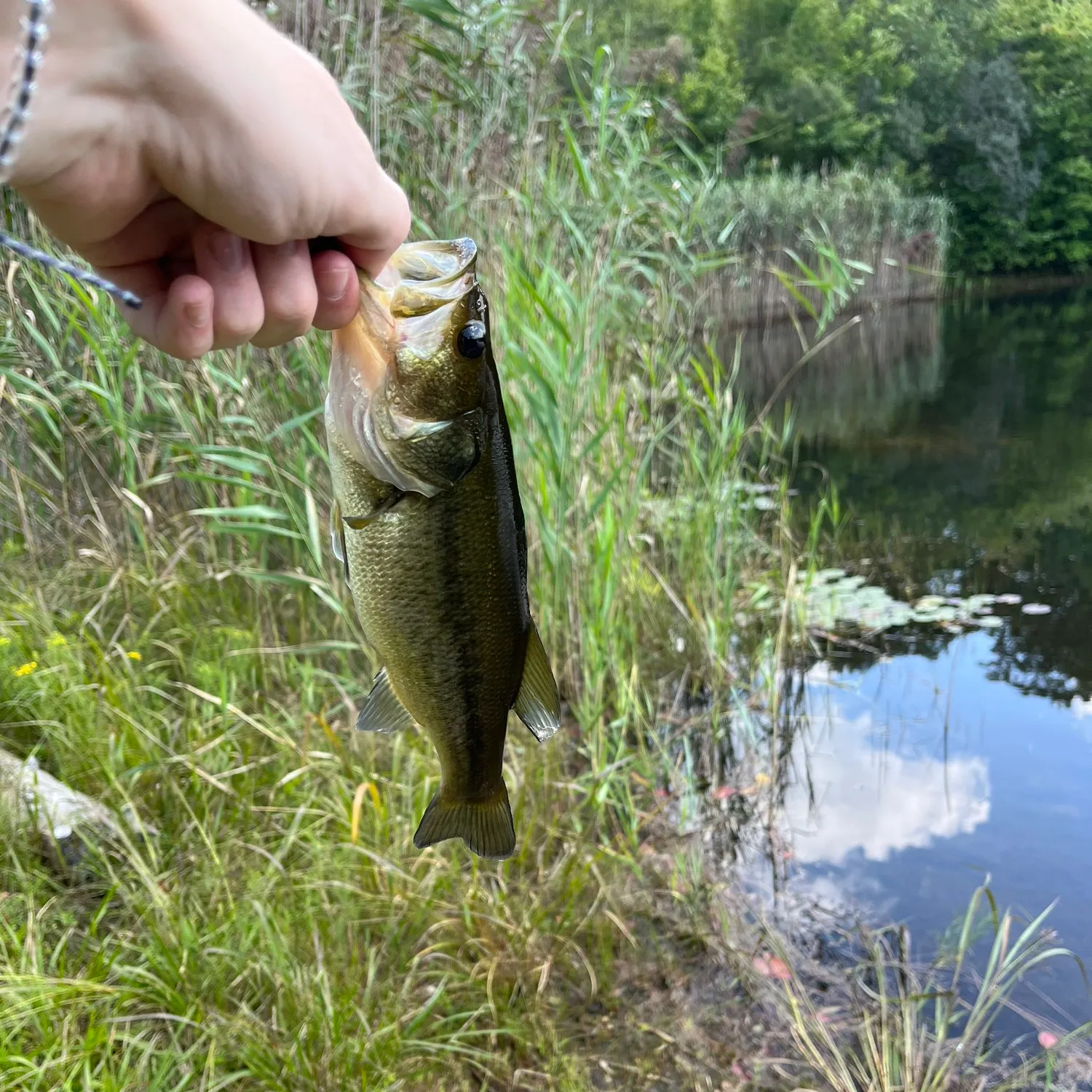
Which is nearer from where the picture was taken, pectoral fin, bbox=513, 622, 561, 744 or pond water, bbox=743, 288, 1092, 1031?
pectoral fin, bbox=513, 622, 561, 744

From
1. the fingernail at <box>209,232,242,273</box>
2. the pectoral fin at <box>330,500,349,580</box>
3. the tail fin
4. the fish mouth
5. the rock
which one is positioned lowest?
the rock

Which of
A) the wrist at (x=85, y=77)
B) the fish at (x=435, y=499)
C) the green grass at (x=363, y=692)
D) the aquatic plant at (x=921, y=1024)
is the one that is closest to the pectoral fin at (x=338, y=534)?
the fish at (x=435, y=499)

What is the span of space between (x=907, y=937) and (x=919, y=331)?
1850 centimetres

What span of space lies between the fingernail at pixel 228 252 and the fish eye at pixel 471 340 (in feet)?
0.95

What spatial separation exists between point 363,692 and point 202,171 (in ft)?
8.34

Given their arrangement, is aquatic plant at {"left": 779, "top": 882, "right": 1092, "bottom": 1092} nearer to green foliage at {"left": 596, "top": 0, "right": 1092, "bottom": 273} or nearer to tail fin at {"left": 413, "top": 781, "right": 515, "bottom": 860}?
tail fin at {"left": 413, "top": 781, "right": 515, "bottom": 860}

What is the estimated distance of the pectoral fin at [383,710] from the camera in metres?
1.32

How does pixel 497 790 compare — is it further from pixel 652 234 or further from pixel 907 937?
pixel 652 234

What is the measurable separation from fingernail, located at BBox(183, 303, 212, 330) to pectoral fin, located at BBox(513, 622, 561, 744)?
1.92 feet

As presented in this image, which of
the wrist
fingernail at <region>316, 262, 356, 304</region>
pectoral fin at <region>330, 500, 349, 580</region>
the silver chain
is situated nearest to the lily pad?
pectoral fin at <region>330, 500, 349, 580</region>

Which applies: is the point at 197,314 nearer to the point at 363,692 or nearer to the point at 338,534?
the point at 338,534

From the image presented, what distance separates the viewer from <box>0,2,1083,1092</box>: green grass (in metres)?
2.29

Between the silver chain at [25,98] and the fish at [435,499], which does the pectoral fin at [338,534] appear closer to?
the fish at [435,499]

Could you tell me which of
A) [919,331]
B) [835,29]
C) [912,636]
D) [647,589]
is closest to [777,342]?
[919,331]
